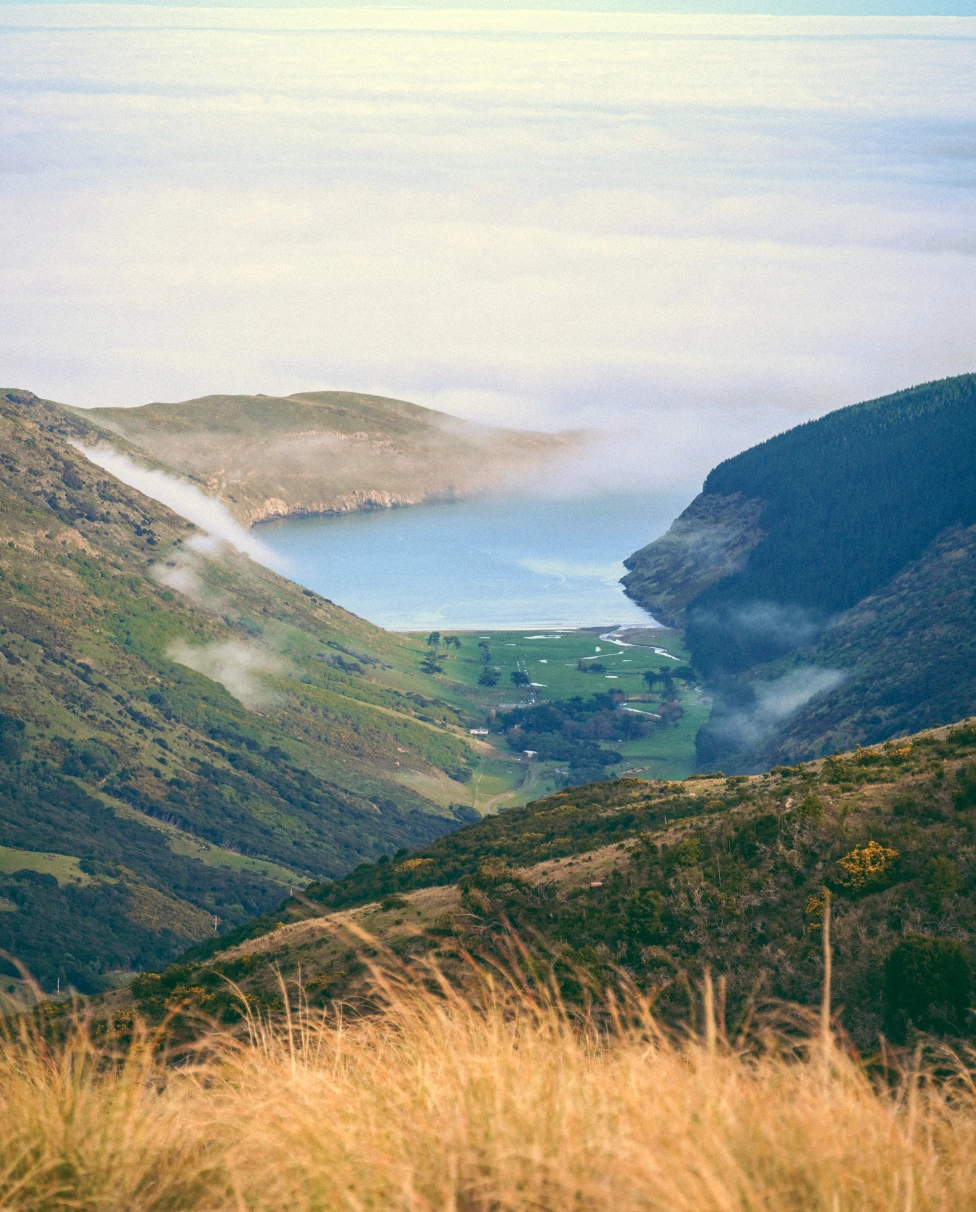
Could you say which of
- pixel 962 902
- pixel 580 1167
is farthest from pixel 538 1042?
pixel 962 902

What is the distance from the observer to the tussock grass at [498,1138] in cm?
1020

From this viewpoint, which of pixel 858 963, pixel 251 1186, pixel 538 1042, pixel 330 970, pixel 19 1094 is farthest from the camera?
pixel 330 970

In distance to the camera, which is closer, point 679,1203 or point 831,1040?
point 679,1203

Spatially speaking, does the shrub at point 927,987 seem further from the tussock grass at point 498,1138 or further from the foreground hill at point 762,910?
the tussock grass at point 498,1138

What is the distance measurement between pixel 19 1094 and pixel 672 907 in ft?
142

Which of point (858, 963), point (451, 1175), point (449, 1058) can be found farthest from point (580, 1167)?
point (858, 963)

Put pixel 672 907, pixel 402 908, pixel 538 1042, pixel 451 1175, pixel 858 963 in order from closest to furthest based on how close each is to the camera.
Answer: pixel 451 1175
pixel 538 1042
pixel 858 963
pixel 672 907
pixel 402 908

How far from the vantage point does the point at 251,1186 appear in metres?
11.2

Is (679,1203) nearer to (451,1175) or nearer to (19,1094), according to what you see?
(451,1175)


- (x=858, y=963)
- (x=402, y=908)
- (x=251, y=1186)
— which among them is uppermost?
(x=251, y=1186)

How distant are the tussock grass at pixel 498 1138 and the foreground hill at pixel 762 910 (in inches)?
894

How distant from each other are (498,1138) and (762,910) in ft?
139

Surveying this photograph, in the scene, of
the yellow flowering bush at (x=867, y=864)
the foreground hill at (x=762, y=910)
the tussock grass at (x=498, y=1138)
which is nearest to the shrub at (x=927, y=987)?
the foreground hill at (x=762, y=910)

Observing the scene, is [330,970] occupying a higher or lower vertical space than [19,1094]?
lower
